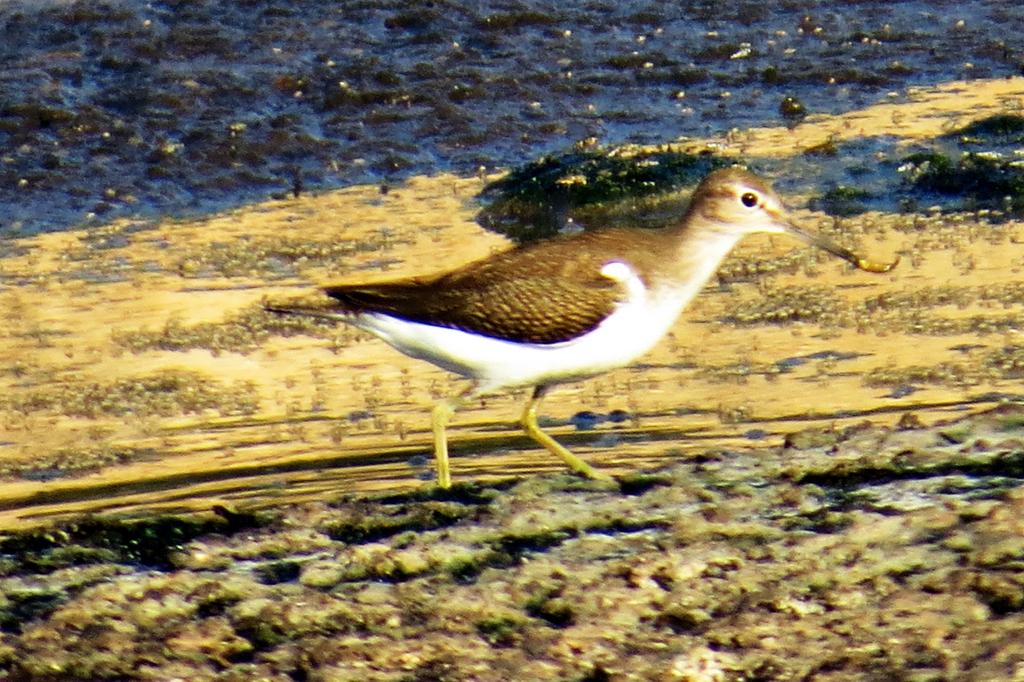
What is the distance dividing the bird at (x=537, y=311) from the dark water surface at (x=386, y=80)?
360 centimetres

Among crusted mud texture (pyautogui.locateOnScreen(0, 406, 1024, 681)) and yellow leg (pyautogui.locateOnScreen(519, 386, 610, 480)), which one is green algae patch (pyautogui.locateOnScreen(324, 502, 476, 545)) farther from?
yellow leg (pyautogui.locateOnScreen(519, 386, 610, 480))

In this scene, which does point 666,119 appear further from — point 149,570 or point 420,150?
point 149,570

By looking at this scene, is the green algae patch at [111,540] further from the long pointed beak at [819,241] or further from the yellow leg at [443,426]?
the long pointed beak at [819,241]

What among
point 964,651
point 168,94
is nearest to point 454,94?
point 168,94

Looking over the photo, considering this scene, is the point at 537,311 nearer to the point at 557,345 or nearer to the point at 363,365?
the point at 557,345

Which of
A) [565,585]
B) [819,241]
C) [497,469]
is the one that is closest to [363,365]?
[497,469]

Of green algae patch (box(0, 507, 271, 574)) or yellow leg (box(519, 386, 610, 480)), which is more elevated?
yellow leg (box(519, 386, 610, 480))

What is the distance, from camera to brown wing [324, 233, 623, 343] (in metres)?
5.64

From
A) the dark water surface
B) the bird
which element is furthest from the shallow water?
the dark water surface

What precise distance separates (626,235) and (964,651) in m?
2.45

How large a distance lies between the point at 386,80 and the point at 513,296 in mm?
5241

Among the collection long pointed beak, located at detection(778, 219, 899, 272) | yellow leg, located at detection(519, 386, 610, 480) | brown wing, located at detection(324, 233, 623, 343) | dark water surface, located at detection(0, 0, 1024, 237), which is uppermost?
dark water surface, located at detection(0, 0, 1024, 237)

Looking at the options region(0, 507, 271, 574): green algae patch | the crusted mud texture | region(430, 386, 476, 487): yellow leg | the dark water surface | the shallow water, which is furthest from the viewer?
the dark water surface

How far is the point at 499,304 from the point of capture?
5707mm
